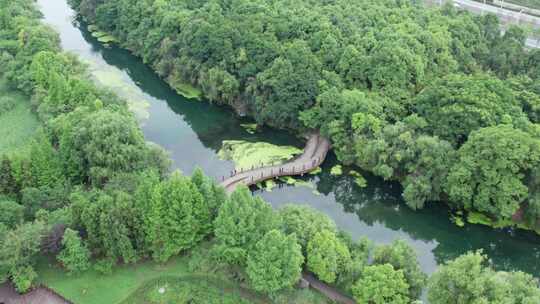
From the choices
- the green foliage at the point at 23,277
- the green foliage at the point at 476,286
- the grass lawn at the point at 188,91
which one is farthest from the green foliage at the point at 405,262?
the grass lawn at the point at 188,91

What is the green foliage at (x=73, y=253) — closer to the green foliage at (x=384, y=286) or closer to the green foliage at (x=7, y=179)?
the green foliage at (x=7, y=179)

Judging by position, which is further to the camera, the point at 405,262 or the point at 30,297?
the point at 30,297

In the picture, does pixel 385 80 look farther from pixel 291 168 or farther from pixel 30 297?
pixel 30 297

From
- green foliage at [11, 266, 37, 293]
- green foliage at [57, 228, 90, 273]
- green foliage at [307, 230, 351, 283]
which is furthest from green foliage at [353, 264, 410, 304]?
green foliage at [11, 266, 37, 293]

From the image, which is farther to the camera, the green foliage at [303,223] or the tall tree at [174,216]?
the tall tree at [174,216]

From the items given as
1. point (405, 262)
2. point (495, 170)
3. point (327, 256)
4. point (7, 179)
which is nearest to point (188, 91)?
point (7, 179)

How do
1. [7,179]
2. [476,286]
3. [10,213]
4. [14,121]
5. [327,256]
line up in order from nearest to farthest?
[476,286] → [327,256] → [10,213] → [7,179] → [14,121]
